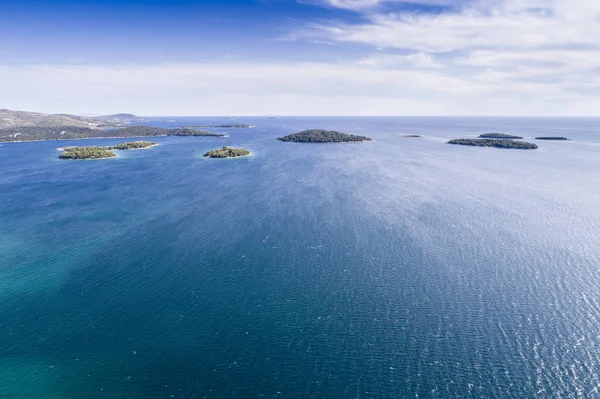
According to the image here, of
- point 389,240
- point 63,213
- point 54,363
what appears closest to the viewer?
point 54,363

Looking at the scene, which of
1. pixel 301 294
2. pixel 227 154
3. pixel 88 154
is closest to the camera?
→ pixel 301 294

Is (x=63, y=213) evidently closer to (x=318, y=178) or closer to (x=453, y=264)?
(x=318, y=178)

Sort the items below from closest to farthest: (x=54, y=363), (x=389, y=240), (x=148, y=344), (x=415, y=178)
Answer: (x=54, y=363)
(x=148, y=344)
(x=389, y=240)
(x=415, y=178)

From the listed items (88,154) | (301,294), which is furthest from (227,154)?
(301,294)

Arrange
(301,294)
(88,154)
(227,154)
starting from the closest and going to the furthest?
(301,294), (88,154), (227,154)

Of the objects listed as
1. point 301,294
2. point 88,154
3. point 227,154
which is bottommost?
point 301,294

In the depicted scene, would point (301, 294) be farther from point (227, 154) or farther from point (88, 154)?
point (88, 154)

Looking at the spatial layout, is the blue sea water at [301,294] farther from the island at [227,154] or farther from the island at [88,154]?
the island at [88,154]

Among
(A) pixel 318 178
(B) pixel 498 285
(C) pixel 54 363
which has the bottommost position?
(C) pixel 54 363

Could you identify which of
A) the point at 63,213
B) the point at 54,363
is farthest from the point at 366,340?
the point at 63,213
